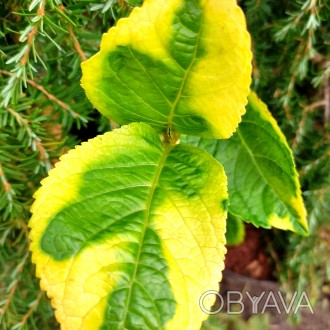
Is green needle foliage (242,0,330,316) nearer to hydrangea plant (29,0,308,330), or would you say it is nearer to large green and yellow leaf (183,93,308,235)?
large green and yellow leaf (183,93,308,235)

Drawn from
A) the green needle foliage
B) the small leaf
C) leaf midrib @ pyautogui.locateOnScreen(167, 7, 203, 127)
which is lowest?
the small leaf

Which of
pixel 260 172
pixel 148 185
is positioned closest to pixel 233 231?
pixel 260 172

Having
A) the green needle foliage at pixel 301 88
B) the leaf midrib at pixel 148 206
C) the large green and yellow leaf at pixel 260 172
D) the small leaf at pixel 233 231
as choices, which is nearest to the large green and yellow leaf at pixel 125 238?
the leaf midrib at pixel 148 206

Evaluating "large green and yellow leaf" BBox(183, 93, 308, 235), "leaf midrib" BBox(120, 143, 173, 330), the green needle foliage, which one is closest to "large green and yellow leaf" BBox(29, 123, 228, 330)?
"leaf midrib" BBox(120, 143, 173, 330)

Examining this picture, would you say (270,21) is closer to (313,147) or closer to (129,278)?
(313,147)

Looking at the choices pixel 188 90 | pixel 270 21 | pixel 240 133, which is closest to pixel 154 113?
pixel 188 90

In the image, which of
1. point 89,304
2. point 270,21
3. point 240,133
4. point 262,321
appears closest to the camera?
point 89,304

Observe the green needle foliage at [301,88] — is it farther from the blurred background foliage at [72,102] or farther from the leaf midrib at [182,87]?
the leaf midrib at [182,87]
